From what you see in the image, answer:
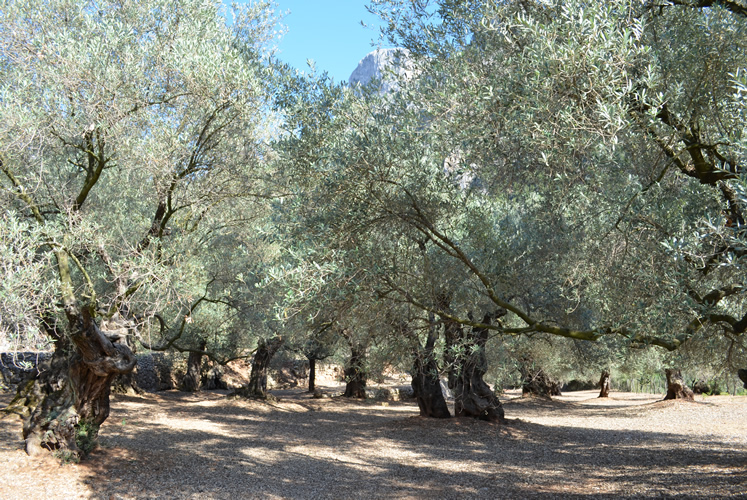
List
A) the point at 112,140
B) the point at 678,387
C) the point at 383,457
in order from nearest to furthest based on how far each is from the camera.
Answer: the point at 112,140 < the point at 383,457 < the point at 678,387

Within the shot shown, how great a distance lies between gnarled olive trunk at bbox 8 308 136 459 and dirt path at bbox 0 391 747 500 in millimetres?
384

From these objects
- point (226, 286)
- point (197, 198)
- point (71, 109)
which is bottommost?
point (226, 286)

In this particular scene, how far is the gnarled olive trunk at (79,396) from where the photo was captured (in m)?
8.93

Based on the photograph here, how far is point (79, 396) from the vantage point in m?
9.44

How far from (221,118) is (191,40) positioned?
146cm

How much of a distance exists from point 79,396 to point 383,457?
262 inches

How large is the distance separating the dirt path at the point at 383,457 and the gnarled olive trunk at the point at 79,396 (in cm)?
38

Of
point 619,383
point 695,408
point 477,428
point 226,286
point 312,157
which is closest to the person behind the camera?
point 312,157

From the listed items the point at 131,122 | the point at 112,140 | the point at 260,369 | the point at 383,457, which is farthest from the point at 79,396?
the point at 260,369

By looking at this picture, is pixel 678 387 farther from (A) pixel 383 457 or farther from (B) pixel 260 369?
(B) pixel 260 369

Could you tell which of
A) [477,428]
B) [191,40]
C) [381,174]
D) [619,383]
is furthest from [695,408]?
[191,40]

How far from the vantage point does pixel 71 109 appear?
29.8 ft

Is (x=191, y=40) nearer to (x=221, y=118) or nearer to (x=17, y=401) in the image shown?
(x=221, y=118)

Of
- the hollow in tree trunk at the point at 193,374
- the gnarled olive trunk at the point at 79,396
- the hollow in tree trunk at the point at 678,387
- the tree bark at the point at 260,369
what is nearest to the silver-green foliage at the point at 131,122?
the gnarled olive trunk at the point at 79,396
